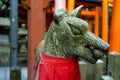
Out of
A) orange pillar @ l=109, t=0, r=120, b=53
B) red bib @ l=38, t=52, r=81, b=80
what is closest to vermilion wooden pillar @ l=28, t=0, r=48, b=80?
orange pillar @ l=109, t=0, r=120, b=53

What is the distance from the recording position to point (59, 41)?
4.44ft

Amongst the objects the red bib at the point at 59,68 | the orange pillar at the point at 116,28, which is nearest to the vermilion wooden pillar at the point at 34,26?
the orange pillar at the point at 116,28

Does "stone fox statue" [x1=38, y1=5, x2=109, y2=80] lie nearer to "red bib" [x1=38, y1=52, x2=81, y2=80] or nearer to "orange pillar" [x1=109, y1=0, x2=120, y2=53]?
"red bib" [x1=38, y1=52, x2=81, y2=80]

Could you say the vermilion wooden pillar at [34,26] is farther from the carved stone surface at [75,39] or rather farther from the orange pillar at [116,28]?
the carved stone surface at [75,39]

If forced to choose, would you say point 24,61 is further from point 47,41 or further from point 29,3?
point 47,41

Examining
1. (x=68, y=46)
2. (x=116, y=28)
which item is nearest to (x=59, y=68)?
(x=68, y=46)

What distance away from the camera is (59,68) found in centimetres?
137

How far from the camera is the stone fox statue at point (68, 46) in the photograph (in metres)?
1.33

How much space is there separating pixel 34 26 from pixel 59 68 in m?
1.12

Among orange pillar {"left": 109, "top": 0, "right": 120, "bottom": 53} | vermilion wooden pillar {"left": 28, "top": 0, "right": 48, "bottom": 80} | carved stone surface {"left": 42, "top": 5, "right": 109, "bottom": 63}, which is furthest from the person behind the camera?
vermilion wooden pillar {"left": 28, "top": 0, "right": 48, "bottom": 80}

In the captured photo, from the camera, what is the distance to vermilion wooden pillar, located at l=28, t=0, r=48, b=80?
2.44 metres

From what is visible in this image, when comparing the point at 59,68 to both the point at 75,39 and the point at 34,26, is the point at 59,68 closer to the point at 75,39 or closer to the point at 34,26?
the point at 75,39

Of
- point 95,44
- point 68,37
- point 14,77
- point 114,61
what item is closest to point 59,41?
point 68,37

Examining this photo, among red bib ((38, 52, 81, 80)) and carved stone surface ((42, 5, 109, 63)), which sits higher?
carved stone surface ((42, 5, 109, 63))
